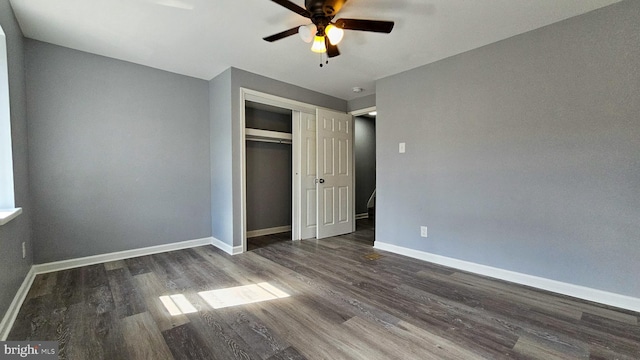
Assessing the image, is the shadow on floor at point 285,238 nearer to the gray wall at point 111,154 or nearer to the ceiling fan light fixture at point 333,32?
the gray wall at point 111,154

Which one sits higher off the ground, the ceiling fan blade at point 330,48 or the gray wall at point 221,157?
the ceiling fan blade at point 330,48

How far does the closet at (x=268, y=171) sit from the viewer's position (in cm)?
449

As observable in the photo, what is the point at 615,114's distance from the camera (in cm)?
213

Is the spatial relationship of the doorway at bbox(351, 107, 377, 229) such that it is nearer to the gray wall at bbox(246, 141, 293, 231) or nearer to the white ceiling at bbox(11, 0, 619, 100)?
the gray wall at bbox(246, 141, 293, 231)

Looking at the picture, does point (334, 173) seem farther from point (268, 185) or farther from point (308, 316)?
point (308, 316)

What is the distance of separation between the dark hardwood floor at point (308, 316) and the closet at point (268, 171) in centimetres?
171

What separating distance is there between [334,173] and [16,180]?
3656 millimetres

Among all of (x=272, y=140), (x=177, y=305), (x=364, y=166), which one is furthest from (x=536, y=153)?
(x=364, y=166)

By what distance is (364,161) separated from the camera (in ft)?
21.5

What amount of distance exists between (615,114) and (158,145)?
15.6ft

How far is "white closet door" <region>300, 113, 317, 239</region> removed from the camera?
425cm

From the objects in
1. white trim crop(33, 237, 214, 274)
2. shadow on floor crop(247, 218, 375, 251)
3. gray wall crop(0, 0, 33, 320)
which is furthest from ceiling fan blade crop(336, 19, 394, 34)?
white trim crop(33, 237, 214, 274)

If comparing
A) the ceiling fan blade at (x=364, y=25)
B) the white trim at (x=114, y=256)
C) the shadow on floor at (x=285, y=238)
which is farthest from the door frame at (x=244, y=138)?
the ceiling fan blade at (x=364, y=25)

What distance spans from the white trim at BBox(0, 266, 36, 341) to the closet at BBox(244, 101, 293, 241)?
8.02 ft
